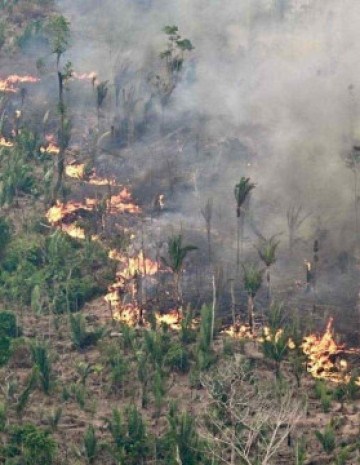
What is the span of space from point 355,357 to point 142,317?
750cm

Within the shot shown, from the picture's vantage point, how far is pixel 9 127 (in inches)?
1725

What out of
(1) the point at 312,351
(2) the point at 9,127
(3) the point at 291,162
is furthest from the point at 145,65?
(1) the point at 312,351

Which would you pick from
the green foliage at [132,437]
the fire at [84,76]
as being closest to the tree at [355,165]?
the green foliage at [132,437]

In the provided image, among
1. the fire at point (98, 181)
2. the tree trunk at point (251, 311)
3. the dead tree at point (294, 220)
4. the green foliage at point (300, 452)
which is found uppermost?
the fire at point (98, 181)

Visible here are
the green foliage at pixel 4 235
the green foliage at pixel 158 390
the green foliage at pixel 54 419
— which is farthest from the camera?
the green foliage at pixel 4 235

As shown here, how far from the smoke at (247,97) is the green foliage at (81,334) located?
9301 millimetres

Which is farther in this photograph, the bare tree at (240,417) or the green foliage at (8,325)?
the green foliage at (8,325)

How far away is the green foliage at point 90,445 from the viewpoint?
22.2 meters

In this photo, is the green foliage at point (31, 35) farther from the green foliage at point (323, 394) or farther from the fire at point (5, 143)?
the green foliage at point (323, 394)

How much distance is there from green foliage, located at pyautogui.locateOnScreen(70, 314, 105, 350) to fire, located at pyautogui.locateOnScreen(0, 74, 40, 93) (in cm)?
2398

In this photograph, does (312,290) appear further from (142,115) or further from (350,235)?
(142,115)

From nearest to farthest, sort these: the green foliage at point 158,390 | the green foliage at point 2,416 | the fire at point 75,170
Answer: the green foliage at point 2,416 < the green foliage at point 158,390 < the fire at point 75,170

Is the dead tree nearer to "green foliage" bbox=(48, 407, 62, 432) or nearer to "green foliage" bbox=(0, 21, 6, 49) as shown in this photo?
"green foliage" bbox=(48, 407, 62, 432)

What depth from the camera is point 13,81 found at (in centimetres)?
5003
